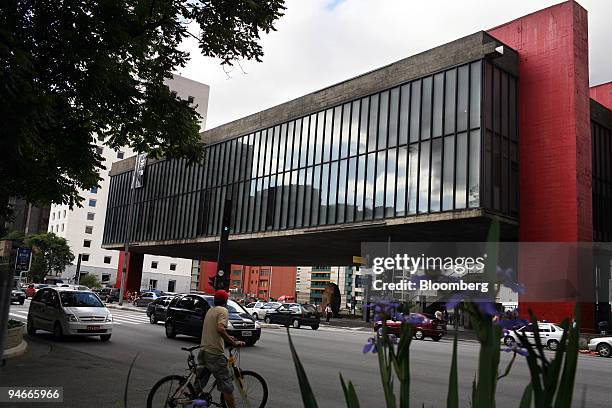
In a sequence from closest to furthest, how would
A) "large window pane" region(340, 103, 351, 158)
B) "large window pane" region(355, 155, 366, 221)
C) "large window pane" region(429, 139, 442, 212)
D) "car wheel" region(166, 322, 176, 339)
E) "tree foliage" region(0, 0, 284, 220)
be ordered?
"tree foliage" region(0, 0, 284, 220)
"car wheel" region(166, 322, 176, 339)
"large window pane" region(429, 139, 442, 212)
"large window pane" region(355, 155, 366, 221)
"large window pane" region(340, 103, 351, 158)

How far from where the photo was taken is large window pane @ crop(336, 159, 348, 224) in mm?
34688

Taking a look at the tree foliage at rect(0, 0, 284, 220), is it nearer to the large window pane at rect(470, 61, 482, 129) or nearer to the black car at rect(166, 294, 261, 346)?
the black car at rect(166, 294, 261, 346)

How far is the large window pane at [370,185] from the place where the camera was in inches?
1288

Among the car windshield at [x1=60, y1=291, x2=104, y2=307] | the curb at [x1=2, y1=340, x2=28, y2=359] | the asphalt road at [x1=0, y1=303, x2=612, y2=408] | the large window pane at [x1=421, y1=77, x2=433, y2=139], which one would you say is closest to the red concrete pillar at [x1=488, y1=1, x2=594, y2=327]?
the large window pane at [x1=421, y1=77, x2=433, y2=139]

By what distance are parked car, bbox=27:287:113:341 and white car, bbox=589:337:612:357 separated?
1905 cm

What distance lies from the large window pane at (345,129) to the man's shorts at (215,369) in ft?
94.8

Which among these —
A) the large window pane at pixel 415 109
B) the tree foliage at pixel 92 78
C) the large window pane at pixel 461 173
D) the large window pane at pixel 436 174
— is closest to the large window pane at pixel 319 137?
the large window pane at pixel 415 109

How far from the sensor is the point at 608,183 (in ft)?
109

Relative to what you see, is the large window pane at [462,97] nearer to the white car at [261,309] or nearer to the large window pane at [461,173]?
the large window pane at [461,173]

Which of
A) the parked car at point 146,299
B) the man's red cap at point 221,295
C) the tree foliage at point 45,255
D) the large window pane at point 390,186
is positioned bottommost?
the parked car at point 146,299

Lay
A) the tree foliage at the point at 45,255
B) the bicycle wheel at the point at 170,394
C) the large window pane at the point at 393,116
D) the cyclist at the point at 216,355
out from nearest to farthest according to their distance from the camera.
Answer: the bicycle wheel at the point at 170,394, the cyclist at the point at 216,355, the large window pane at the point at 393,116, the tree foliage at the point at 45,255

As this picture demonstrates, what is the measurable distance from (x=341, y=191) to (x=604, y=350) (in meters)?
17.7

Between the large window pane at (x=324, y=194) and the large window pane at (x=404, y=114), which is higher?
the large window pane at (x=404, y=114)

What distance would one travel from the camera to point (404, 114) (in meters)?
31.9
